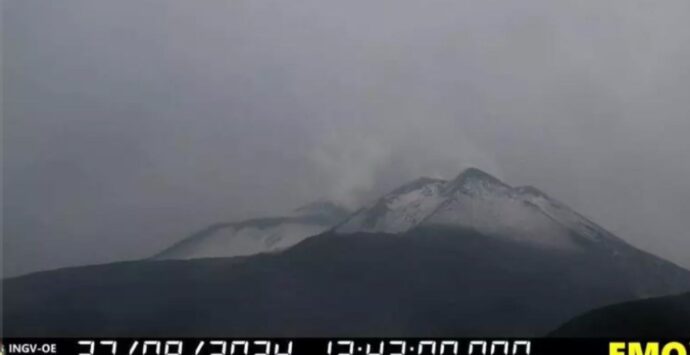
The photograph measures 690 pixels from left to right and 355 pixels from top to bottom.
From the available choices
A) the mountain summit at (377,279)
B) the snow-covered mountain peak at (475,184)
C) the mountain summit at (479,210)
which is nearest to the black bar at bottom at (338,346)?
the mountain summit at (377,279)

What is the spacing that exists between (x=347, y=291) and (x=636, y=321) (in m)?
1.61

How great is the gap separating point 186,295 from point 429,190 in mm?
1489

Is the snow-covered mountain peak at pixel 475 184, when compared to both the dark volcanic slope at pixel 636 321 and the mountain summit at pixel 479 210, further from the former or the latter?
the dark volcanic slope at pixel 636 321

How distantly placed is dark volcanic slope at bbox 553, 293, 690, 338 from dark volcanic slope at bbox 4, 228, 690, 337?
0.19ft

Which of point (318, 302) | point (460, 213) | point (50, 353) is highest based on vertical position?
point (460, 213)

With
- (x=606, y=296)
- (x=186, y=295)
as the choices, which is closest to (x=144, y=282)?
(x=186, y=295)

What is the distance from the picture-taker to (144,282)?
5188mm

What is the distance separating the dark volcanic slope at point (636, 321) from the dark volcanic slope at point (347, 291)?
0.19 ft

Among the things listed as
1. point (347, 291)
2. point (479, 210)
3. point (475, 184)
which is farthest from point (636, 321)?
point (347, 291)

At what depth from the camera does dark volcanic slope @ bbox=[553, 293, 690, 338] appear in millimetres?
5117

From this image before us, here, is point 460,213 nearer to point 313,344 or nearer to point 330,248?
point 330,248

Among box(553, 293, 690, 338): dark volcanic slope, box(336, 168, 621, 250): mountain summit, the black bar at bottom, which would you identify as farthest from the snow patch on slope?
box(553, 293, 690, 338): dark volcanic slope

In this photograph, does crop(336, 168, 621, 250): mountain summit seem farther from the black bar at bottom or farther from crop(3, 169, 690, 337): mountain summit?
the black bar at bottom

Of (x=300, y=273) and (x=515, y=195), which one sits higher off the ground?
(x=515, y=195)
